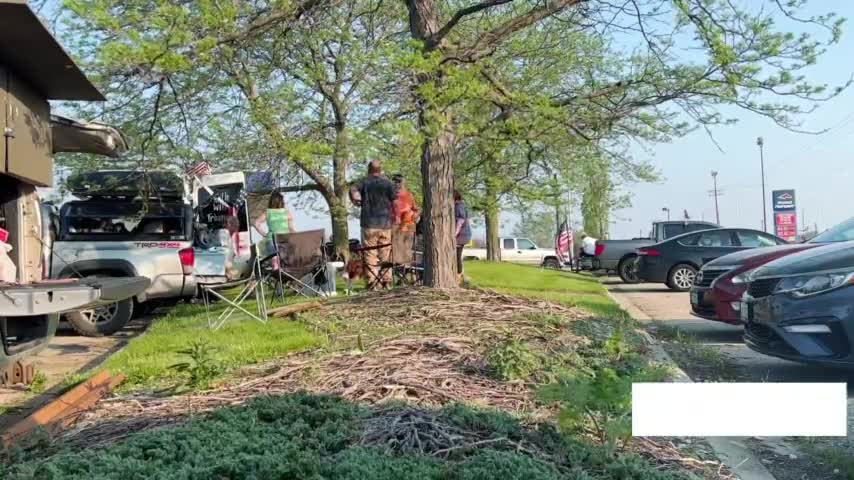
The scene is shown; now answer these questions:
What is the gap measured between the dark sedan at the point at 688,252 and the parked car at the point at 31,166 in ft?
42.8

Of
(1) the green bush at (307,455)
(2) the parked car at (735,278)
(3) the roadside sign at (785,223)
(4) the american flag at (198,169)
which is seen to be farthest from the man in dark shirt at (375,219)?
(3) the roadside sign at (785,223)

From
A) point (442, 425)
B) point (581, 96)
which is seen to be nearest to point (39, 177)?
point (442, 425)

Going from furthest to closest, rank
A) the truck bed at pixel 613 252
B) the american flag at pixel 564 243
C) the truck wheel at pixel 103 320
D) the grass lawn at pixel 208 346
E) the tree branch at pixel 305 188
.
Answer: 1. the american flag at pixel 564 243
2. the truck bed at pixel 613 252
3. the tree branch at pixel 305 188
4. the truck wheel at pixel 103 320
5. the grass lawn at pixel 208 346

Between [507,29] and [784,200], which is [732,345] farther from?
[784,200]

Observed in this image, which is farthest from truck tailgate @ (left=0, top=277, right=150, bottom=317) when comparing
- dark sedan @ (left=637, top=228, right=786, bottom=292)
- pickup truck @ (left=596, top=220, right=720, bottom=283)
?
pickup truck @ (left=596, top=220, right=720, bottom=283)

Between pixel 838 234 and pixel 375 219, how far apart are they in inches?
230

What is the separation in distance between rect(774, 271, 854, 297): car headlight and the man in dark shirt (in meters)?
5.50

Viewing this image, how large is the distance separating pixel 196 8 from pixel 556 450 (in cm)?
599

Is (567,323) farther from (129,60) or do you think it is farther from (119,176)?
(119,176)

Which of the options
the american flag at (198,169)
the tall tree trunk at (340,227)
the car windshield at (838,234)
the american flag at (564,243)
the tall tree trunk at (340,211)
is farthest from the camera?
the american flag at (564,243)

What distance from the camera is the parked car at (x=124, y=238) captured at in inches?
391

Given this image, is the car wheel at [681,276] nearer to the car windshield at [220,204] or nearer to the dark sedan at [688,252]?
the dark sedan at [688,252]

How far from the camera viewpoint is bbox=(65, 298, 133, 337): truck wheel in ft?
31.8

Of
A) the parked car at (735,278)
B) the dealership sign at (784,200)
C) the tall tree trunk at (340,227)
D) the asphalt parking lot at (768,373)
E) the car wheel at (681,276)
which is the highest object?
the dealership sign at (784,200)
